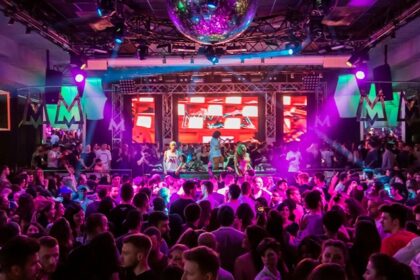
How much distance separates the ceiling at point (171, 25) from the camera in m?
9.74

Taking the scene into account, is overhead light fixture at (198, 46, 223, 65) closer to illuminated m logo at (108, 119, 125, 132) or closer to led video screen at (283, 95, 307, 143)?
illuminated m logo at (108, 119, 125, 132)

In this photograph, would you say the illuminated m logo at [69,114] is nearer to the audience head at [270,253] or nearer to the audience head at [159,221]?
the audience head at [159,221]

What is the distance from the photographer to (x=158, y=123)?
19.4 metres

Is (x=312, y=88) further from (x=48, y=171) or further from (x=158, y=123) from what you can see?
(x=48, y=171)

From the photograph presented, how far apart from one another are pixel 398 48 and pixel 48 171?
10024 mm

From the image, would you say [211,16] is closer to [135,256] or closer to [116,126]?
[135,256]

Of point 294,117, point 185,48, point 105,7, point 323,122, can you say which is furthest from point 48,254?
point 294,117

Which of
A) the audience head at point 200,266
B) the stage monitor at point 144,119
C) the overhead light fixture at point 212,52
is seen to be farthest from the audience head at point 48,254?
the stage monitor at point 144,119

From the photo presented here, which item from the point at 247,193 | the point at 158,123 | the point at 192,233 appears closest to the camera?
the point at 192,233

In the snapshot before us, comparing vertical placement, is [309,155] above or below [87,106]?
below

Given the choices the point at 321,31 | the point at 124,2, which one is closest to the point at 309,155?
the point at 321,31

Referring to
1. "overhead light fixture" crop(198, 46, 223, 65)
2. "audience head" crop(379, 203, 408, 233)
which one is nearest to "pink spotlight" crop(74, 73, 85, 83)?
"overhead light fixture" crop(198, 46, 223, 65)

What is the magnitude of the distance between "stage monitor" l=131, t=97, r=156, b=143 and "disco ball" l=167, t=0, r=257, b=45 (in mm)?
15028

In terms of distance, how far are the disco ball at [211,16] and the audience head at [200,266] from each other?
7.41 feet
